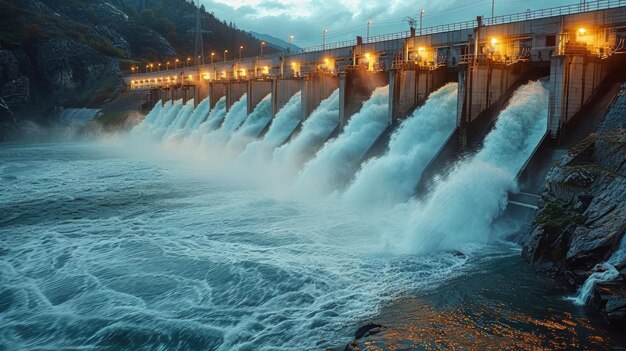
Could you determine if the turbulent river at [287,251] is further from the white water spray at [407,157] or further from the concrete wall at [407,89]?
the concrete wall at [407,89]

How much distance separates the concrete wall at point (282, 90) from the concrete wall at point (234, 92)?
9185mm

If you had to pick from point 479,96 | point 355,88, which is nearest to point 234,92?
point 355,88

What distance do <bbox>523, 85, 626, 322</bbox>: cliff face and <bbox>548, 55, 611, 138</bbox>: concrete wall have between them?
3013 millimetres

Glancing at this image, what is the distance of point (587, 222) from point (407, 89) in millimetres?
15074

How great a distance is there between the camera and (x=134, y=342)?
10812mm

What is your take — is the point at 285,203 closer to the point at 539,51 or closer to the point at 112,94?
the point at 539,51

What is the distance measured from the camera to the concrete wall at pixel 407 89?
86.9 ft

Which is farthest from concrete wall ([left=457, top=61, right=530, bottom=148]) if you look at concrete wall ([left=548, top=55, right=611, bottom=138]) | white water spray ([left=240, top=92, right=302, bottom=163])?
white water spray ([left=240, top=92, right=302, bottom=163])

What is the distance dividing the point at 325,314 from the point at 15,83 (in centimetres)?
7637

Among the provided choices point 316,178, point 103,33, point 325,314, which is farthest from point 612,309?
point 103,33

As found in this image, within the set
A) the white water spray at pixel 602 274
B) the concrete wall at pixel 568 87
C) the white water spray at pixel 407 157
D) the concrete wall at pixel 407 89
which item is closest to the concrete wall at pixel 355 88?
the concrete wall at pixel 407 89

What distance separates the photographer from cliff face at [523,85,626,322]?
1115 centimetres

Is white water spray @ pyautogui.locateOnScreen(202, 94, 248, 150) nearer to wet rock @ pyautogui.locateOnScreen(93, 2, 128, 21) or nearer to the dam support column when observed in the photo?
the dam support column

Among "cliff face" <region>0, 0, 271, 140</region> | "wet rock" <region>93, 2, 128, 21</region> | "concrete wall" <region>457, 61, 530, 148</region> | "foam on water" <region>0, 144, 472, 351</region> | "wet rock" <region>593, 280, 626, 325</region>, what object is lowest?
"foam on water" <region>0, 144, 472, 351</region>
